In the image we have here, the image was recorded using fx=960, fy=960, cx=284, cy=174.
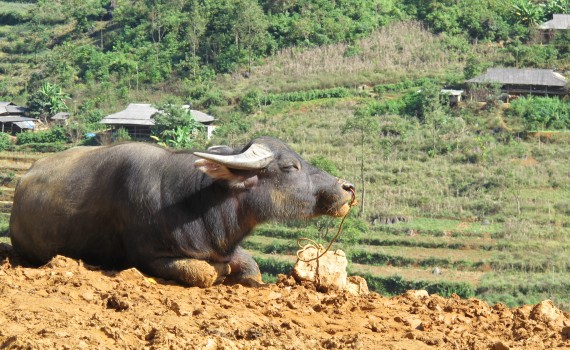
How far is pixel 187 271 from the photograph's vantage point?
5164mm

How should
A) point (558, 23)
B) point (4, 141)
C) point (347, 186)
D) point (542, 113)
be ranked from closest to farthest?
point (347, 186) < point (542, 113) < point (4, 141) < point (558, 23)

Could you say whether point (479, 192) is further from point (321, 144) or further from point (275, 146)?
point (275, 146)

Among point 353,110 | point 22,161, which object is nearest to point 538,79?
point 353,110

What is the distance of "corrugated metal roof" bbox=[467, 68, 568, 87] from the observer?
118 feet

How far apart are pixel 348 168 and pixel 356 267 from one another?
617 centimetres

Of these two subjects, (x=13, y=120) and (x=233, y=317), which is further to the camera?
(x=13, y=120)

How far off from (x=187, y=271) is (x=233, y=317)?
2.98ft

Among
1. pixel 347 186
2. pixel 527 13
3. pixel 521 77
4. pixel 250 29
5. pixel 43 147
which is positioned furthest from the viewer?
pixel 250 29

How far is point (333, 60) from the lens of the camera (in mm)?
42500

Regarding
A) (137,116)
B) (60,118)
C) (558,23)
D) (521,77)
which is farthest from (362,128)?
(558,23)

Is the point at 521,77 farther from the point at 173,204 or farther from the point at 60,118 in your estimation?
the point at 173,204

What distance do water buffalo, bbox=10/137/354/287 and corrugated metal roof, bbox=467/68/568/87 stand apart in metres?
31.6

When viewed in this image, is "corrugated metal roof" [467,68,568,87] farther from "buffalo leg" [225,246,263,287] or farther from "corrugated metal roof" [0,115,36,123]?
"buffalo leg" [225,246,263,287]

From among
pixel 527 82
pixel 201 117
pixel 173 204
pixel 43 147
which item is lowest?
pixel 43 147
